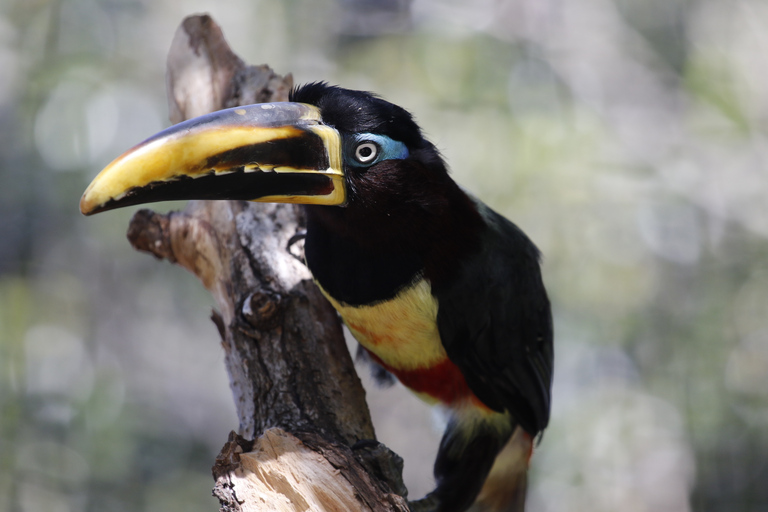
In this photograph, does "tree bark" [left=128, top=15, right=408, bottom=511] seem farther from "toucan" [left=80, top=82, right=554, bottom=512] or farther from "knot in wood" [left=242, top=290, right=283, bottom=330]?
"toucan" [left=80, top=82, right=554, bottom=512]

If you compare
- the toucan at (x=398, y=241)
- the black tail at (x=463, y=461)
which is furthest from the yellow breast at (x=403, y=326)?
the black tail at (x=463, y=461)

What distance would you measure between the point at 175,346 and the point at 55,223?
138cm

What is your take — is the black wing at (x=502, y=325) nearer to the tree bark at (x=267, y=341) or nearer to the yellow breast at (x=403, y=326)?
the yellow breast at (x=403, y=326)

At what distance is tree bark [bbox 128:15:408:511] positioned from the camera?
1673mm

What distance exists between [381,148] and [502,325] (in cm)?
72

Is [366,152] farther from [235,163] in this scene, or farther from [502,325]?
[502,325]

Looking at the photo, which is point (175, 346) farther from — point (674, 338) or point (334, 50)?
point (674, 338)

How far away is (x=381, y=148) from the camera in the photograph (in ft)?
6.72

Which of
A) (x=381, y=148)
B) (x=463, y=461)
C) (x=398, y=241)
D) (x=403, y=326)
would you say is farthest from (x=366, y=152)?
(x=463, y=461)

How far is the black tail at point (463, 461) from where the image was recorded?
7.66 feet

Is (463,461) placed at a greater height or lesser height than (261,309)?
lesser

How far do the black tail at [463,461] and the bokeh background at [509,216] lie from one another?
2.39 metres

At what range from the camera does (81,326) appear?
19.3ft

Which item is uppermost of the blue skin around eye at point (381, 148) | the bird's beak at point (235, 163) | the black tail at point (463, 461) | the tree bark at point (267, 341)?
the blue skin around eye at point (381, 148)
